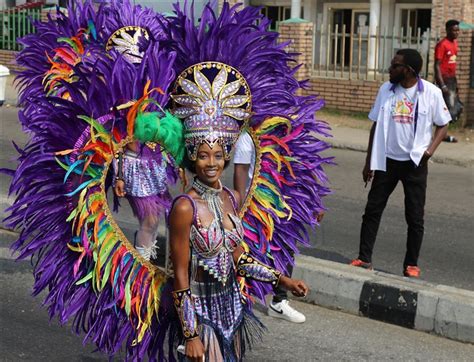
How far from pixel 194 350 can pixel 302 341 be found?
2151 mm

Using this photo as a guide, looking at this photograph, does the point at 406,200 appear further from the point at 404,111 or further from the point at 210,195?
the point at 210,195

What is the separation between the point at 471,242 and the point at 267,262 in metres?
4.35

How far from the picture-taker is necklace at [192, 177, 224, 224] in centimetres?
414

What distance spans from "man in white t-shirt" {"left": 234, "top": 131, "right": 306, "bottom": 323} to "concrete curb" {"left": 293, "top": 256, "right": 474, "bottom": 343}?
0.30 meters

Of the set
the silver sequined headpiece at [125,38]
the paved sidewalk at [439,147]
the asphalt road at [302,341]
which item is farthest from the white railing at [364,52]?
the asphalt road at [302,341]

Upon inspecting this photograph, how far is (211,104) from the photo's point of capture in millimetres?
4129

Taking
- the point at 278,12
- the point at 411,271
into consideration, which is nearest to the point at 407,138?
the point at 411,271

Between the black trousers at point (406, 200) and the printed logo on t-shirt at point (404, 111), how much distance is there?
0.33 metres

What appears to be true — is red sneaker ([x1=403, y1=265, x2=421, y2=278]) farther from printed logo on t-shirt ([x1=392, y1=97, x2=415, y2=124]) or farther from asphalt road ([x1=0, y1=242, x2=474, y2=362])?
printed logo on t-shirt ([x1=392, y1=97, x2=415, y2=124])

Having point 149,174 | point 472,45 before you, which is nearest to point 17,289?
point 149,174

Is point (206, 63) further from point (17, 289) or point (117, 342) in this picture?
point (17, 289)

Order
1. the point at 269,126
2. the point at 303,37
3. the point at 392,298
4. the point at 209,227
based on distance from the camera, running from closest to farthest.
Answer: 1. the point at 209,227
2. the point at 269,126
3. the point at 392,298
4. the point at 303,37

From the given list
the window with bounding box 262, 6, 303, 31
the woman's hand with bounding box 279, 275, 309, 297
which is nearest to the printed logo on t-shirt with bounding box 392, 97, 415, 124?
the woman's hand with bounding box 279, 275, 309, 297

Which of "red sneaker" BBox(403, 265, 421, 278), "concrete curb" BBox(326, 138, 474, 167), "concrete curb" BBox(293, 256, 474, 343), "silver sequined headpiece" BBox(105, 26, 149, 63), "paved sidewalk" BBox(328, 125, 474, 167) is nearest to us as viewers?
"concrete curb" BBox(293, 256, 474, 343)
